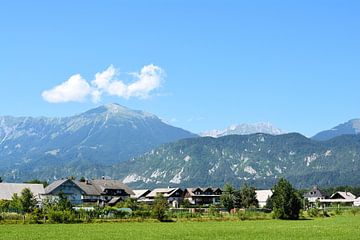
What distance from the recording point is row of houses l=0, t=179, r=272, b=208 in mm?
117250

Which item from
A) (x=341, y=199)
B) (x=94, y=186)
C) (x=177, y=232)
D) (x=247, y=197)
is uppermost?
(x=94, y=186)

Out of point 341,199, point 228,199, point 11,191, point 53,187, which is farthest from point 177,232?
point 341,199

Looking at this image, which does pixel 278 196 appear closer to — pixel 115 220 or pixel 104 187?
pixel 115 220

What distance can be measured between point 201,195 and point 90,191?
4992 centimetres

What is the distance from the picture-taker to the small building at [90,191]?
13100 centimetres

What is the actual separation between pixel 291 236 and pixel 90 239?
50.7 ft

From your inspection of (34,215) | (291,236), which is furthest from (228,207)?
(291,236)

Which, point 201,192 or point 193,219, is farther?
point 201,192

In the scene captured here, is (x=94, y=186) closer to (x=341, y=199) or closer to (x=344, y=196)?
(x=341, y=199)

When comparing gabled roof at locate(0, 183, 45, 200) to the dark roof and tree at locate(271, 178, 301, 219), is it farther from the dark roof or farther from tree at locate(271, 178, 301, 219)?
tree at locate(271, 178, 301, 219)

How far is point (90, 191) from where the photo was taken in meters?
144

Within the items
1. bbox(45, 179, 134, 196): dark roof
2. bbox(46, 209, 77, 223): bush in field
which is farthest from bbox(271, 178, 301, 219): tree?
bbox(45, 179, 134, 196): dark roof

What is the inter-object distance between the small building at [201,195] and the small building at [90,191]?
2959cm

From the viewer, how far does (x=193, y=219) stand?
255ft
